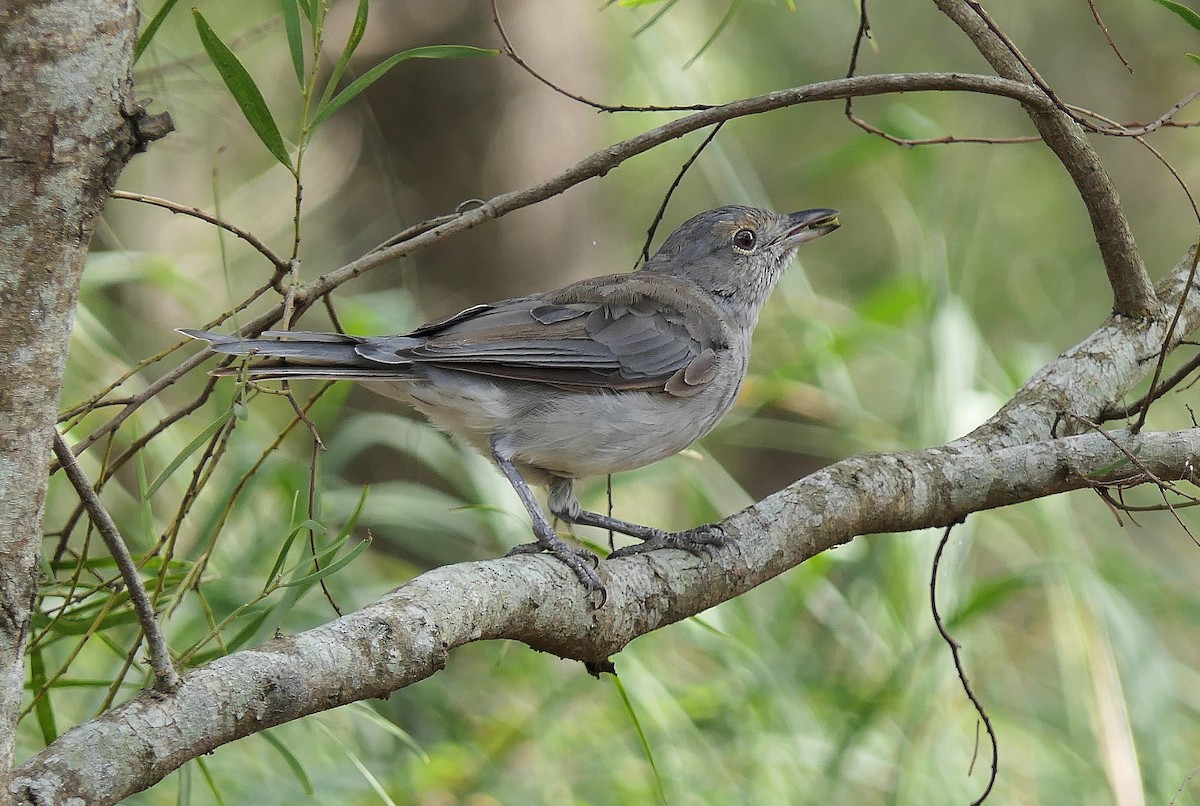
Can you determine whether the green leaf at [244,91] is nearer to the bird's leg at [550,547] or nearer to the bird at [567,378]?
the bird at [567,378]

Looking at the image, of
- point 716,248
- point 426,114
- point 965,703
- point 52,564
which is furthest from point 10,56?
point 426,114

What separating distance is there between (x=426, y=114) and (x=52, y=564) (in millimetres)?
4618

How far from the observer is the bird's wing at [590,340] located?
3.43 meters

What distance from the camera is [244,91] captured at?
7.43 feet

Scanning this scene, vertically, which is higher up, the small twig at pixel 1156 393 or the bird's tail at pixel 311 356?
the bird's tail at pixel 311 356

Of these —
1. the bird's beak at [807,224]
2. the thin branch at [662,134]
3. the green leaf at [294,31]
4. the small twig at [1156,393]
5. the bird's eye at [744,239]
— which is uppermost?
the bird's eye at [744,239]

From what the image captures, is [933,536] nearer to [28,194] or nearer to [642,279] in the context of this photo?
[642,279]

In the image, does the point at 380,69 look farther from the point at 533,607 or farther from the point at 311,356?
the point at 533,607

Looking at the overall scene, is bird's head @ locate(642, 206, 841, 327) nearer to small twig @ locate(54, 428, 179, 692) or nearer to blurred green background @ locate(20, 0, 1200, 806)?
blurred green background @ locate(20, 0, 1200, 806)

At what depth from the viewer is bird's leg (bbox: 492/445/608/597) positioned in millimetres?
2629

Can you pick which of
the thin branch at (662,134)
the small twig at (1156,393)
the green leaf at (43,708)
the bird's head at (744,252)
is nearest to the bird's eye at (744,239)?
the bird's head at (744,252)

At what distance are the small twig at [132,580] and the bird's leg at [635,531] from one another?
1.52 metres

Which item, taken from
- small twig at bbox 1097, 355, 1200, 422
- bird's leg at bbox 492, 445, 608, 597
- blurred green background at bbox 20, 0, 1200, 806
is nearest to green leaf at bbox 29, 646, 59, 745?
blurred green background at bbox 20, 0, 1200, 806

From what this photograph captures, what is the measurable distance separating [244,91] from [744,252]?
2.52 metres
